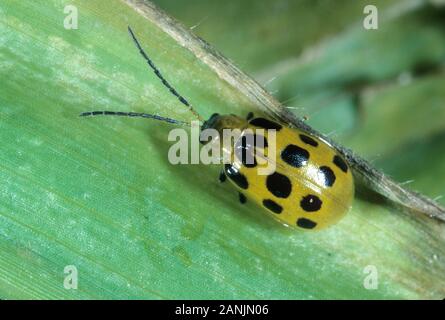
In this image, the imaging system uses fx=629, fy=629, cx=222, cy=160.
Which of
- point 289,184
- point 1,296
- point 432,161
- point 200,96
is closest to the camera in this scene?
point 1,296

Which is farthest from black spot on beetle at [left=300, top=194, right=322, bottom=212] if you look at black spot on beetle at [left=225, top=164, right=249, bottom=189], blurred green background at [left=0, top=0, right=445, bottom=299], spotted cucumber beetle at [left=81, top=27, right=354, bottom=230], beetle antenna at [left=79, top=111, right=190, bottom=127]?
beetle antenna at [left=79, top=111, right=190, bottom=127]

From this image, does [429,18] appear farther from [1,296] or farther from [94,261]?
[1,296]

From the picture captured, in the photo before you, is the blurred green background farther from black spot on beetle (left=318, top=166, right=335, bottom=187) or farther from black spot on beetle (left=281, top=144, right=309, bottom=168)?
black spot on beetle (left=281, top=144, right=309, bottom=168)

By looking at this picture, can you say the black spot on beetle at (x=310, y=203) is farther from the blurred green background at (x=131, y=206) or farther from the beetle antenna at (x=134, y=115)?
the beetle antenna at (x=134, y=115)

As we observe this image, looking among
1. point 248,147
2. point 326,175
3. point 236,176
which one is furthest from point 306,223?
point 248,147

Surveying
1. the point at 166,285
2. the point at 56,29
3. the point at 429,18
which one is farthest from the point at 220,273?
the point at 429,18

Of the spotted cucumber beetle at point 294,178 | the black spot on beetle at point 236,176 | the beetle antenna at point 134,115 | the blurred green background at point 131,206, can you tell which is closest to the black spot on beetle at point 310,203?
the spotted cucumber beetle at point 294,178

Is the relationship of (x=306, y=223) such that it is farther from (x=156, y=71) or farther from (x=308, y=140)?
(x=156, y=71)
